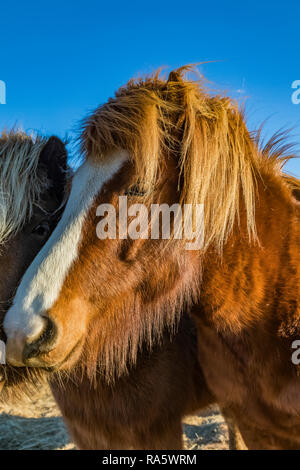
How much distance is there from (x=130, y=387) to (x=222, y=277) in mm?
1005

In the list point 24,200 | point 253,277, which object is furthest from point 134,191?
point 24,200

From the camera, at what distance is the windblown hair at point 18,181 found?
2.10 m

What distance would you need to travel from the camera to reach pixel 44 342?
59.2 inches

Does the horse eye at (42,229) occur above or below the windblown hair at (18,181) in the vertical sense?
below

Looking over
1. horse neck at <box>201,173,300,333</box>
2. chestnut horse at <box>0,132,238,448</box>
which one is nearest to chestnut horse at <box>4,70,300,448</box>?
horse neck at <box>201,173,300,333</box>

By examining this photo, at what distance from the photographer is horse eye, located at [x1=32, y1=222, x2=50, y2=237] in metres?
2.18

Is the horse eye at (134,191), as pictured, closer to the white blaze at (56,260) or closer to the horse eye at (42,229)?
the white blaze at (56,260)

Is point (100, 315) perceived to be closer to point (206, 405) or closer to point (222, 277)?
point (222, 277)

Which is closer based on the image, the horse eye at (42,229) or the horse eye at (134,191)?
the horse eye at (134,191)

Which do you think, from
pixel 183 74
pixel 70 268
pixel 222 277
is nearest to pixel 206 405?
pixel 222 277

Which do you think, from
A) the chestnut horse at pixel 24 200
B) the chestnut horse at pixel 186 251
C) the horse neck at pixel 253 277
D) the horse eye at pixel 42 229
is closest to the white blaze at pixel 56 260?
the chestnut horse at pixel 186 251

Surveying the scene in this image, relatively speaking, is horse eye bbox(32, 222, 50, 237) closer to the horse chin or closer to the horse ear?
the horse ear

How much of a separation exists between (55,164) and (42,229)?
0.48 meters

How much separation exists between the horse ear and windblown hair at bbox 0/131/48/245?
5 centimetres
